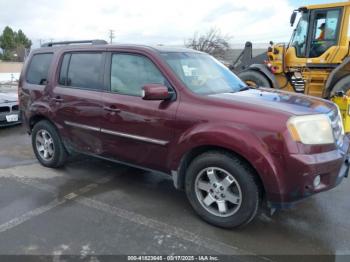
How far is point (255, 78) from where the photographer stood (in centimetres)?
995

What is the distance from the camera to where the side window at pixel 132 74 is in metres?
3.93

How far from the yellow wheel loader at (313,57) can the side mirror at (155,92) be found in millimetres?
6609

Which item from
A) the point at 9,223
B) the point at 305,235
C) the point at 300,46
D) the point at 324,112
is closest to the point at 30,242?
the point at 9,223

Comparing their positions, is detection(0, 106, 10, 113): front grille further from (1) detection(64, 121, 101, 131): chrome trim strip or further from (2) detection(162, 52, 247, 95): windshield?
(2) detection(162, 52, 247, 95): windshield

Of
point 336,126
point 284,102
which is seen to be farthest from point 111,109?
point 336,126

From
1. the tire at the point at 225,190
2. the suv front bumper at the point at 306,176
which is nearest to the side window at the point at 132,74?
the tire at the point at 225,190

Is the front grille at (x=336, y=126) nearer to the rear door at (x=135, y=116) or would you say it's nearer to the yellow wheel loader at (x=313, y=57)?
the rear door at (x=135, y=116)

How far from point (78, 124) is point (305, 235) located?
306cm

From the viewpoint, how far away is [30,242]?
317 cm

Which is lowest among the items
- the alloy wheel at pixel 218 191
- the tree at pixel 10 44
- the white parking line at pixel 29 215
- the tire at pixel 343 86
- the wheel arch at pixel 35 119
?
the white parking line at pixel 29 215

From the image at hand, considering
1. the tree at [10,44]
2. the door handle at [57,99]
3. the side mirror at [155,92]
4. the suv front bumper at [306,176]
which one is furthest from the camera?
the tree at [10,44]

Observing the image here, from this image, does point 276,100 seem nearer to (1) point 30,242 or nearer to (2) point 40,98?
(1) point 30,242

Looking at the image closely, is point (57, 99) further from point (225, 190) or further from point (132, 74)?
point (225, 190)

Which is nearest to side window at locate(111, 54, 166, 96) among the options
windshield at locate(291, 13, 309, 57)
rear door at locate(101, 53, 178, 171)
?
rear door at locate(101, 53, 178, 171)
